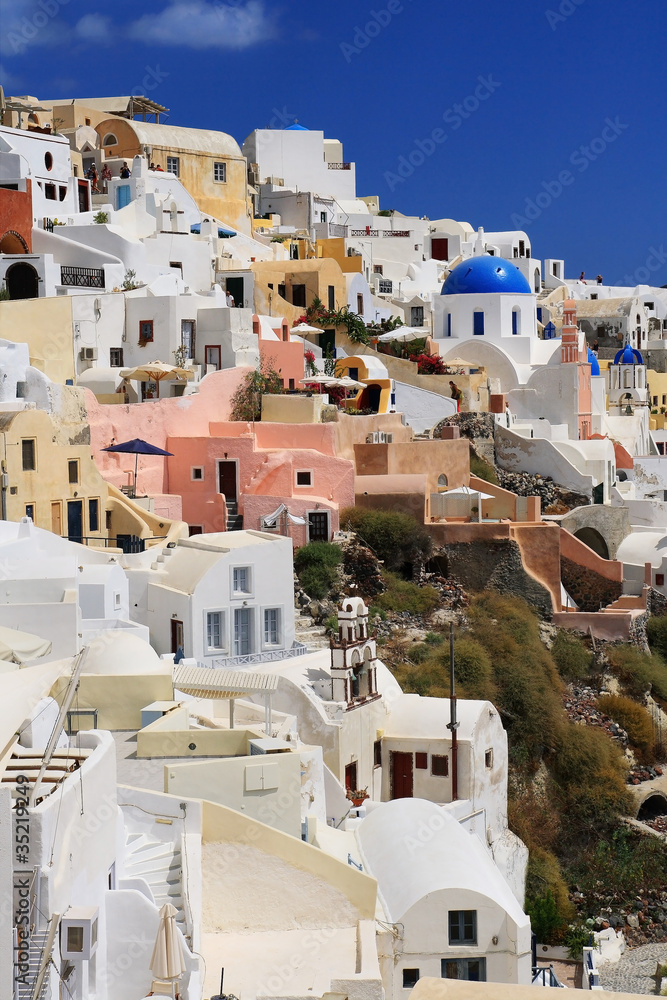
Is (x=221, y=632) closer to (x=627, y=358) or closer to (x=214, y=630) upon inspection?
(x=214, y=630)

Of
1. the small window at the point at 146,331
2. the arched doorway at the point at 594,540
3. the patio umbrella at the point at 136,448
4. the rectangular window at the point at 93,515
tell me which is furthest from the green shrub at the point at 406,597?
the small window at the point at 146,331

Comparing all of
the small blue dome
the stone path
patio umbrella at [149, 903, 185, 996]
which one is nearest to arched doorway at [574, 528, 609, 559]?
the small blue dome

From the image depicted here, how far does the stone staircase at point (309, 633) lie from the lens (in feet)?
87.9

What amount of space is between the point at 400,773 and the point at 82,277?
17.1 metres

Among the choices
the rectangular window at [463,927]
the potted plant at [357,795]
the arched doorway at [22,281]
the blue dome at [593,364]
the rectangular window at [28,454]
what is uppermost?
the arched doorway at [22,281]

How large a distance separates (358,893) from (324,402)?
19.8 m

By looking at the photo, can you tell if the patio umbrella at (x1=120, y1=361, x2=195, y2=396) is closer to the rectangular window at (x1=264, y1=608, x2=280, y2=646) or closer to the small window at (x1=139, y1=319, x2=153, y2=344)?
the small window at (x1=139, y1=319, x2=153, y2=344)

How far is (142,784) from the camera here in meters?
15.5

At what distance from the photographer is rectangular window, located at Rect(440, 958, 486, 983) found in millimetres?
17266

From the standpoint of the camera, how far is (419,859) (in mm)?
17484

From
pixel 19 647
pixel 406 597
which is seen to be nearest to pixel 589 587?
pixel 406 597

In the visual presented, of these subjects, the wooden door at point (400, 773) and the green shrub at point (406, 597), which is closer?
the wooden door at point (400, 773)

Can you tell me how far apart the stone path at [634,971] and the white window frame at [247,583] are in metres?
8.57

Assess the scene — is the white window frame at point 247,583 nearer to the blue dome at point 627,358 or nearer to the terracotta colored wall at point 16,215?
the terracotta colored wall at point 16,215
